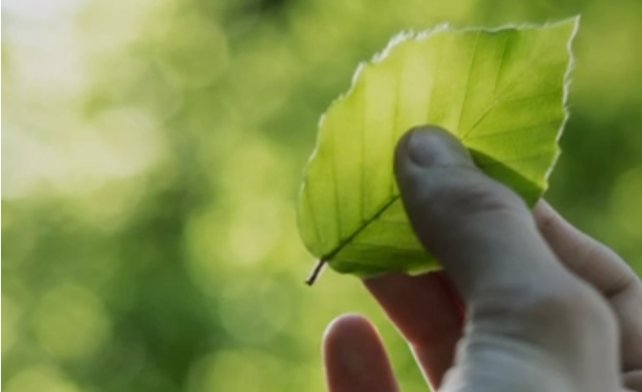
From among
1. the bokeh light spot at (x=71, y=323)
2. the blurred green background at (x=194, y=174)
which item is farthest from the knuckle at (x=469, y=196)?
the bokeh light spot at (x=71, y=323)

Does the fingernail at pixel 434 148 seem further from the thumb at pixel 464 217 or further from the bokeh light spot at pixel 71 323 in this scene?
the bokeh light spot at pixel 71 323

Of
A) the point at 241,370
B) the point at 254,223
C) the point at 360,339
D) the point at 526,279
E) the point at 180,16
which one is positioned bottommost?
the point at 241,370

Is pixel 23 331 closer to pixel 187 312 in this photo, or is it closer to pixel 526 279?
pixel 187 312

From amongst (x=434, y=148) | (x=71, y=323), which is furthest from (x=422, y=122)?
(x=71, y=323)

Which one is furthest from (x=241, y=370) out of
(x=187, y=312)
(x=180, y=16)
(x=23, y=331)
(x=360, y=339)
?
(x=360, y=339)

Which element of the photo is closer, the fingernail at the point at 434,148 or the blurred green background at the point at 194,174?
the fingernail at the point at 434,148

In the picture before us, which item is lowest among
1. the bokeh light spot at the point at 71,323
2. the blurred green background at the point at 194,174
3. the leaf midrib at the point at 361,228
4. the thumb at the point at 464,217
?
the bokeh light spot at the point at 71,323
